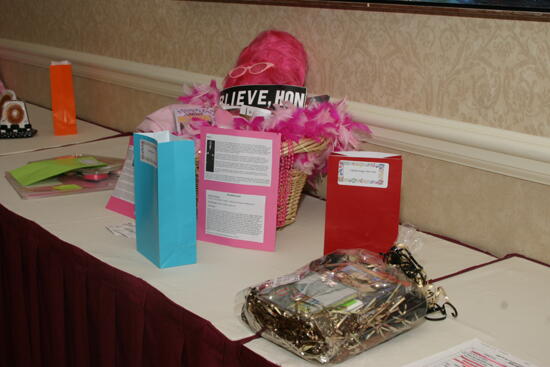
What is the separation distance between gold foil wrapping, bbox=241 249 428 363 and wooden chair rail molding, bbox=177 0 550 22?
54 cm

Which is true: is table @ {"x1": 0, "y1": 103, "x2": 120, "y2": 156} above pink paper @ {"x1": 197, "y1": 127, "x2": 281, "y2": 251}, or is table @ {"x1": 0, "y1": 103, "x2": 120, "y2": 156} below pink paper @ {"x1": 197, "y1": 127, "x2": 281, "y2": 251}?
below

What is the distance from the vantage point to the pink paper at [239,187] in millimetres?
1235

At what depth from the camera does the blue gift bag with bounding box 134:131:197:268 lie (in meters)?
1.12

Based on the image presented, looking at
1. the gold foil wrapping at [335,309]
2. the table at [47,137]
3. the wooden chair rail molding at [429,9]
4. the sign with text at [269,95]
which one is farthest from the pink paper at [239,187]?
the table at [47,137]

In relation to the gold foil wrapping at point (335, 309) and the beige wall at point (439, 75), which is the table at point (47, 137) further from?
the gold foil wrapping at point (335, 309)

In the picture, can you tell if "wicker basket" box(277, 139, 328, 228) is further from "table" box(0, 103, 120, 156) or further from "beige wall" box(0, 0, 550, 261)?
"table" box(0, 103, 120, 156)

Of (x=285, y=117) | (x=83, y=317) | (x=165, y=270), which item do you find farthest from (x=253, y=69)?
(x=83, y=317)

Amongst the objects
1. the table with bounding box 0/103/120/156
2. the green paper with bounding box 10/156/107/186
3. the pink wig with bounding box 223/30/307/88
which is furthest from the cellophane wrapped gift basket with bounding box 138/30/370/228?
the table with bounding box 0/103/120/156

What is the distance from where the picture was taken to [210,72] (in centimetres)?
193

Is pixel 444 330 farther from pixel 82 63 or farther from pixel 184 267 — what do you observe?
pixel 82 63

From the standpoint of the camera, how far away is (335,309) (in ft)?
2.86

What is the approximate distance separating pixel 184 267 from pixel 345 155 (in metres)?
0.35

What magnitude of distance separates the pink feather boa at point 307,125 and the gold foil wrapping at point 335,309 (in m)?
0.35

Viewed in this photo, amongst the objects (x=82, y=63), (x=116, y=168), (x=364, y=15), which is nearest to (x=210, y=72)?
(x=116, y=168)
